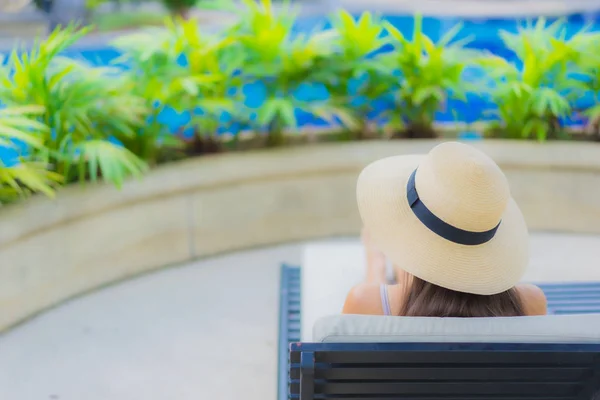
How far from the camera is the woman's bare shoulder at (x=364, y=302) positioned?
1.84m

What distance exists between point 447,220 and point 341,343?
46 centimetres

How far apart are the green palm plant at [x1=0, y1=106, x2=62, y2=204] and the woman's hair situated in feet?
6.10

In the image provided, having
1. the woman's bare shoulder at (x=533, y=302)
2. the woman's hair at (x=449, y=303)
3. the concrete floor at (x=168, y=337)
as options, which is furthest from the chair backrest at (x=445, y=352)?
the concrete floor at (x=168, y=337)

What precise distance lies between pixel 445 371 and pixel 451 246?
1.10 ft

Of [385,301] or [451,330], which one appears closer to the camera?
[451,330]

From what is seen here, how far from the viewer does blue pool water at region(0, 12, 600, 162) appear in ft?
13.8


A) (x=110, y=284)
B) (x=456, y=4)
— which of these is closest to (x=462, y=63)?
(x=110, y=284)

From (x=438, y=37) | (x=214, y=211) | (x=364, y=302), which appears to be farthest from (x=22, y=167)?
(x=438, y=37)

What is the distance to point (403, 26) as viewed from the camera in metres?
7.24

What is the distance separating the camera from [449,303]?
1.76m

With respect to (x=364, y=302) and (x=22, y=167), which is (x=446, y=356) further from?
(x=22, y=167)

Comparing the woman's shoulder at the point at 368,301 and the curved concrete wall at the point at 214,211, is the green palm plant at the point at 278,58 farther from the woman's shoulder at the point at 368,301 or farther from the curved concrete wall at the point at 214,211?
the woman's shoulder at the point at 368,301

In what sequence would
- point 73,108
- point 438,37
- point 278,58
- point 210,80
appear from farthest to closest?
1. point 438,37
2. point 278,58
3. point 210,80
4. point 73,108

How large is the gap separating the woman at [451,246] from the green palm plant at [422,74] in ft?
7.32
